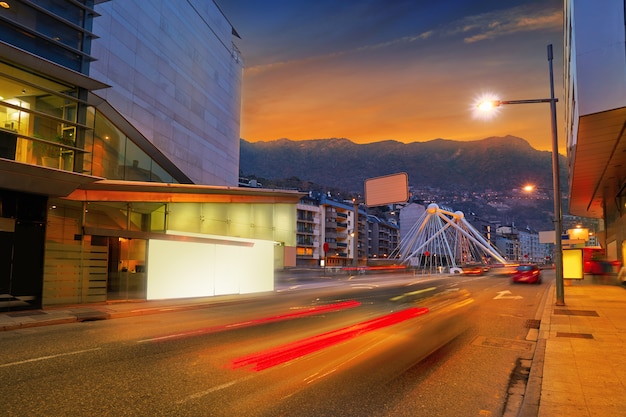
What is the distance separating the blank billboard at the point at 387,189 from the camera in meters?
21.9

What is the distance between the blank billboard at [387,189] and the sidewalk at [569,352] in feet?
26.8

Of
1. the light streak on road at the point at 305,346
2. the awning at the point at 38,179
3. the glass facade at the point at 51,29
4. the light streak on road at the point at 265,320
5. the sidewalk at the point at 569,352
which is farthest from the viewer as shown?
the glass facade at the point at 51,29

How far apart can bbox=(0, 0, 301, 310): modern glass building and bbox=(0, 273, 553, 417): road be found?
5.58 metres

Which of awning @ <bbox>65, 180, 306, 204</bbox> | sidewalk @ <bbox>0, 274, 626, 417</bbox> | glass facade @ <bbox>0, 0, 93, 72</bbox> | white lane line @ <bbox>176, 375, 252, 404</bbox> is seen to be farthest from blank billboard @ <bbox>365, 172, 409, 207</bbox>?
white lane line @ <bbox>176, 375, 252, 404</bbox>

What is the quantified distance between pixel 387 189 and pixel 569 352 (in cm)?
1445

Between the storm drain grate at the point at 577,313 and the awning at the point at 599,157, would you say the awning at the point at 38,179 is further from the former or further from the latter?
the awning at the point at 599,157

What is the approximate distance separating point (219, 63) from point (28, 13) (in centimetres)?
2513

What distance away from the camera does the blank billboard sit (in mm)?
21891

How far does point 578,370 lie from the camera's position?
7379 mm

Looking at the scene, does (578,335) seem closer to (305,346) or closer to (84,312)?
(305,346)

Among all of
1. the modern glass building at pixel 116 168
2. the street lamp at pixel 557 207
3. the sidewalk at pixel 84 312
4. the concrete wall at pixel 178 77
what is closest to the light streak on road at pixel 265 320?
the sidewalk at pixel 84 312

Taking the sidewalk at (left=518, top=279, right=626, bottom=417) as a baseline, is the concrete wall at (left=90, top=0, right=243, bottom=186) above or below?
above

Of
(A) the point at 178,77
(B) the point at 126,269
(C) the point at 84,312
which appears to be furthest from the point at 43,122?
(A) the point at 178,77

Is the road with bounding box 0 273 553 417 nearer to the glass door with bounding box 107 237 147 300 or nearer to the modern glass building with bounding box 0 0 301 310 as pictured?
the modern glass building with bounding box 0 0 301 310
